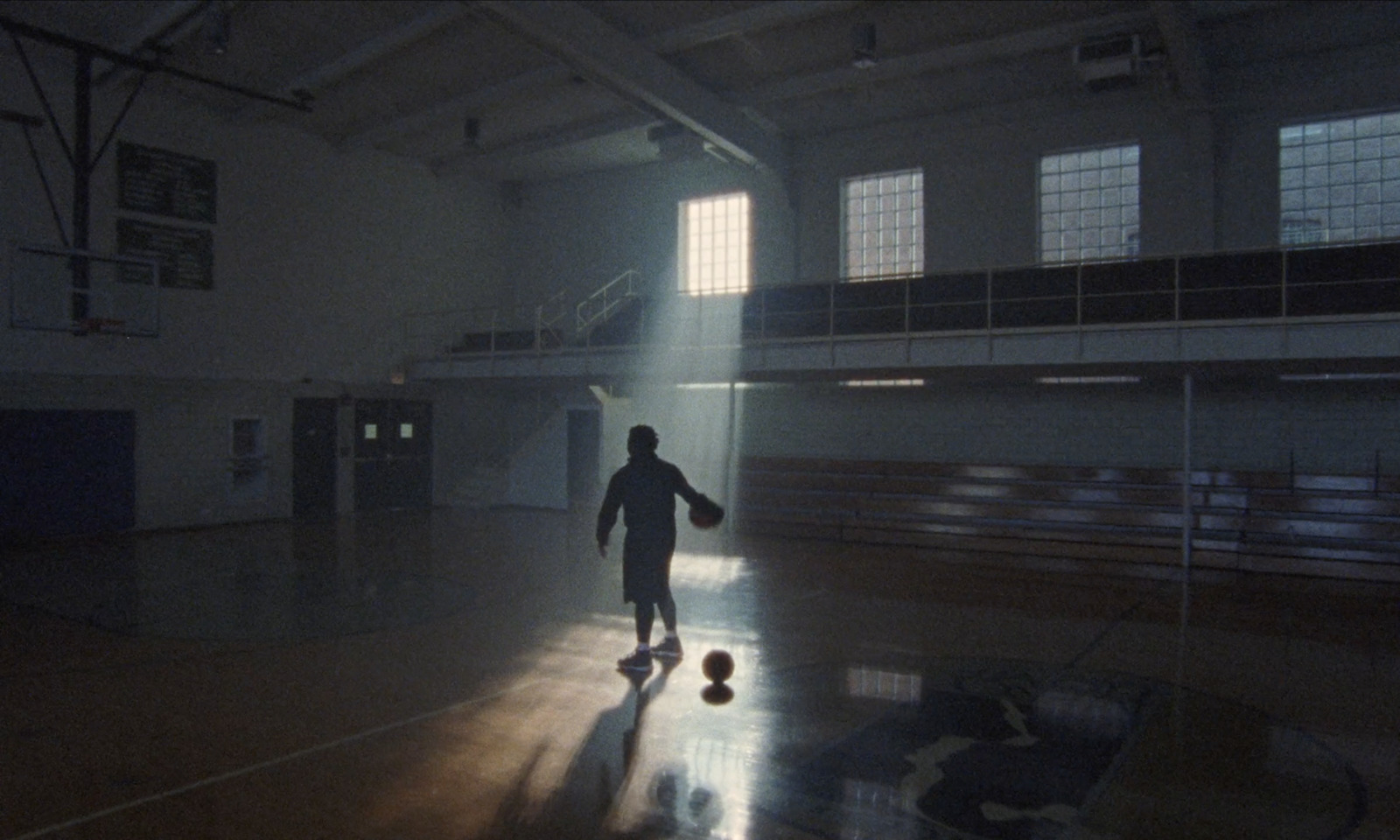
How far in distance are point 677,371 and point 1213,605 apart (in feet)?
26.6

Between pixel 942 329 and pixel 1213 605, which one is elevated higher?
pixel 942 329

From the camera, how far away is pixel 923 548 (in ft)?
46.7

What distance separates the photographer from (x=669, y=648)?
7.21m

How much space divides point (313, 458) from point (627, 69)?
9.35 m

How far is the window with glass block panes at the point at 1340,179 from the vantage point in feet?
44.1

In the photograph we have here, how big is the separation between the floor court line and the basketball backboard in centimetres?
963

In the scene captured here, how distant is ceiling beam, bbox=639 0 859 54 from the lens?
1277cm

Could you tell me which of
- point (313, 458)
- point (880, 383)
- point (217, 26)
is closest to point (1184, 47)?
point (880, 383)

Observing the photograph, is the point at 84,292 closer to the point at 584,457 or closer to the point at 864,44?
the point at 584,457

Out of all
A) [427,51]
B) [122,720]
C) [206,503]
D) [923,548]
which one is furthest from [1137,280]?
[206,503]

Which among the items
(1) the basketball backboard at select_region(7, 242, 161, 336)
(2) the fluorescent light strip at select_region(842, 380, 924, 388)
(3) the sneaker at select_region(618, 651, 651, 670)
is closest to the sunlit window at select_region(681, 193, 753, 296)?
(2) the fluorescent light strip at select_region(842, 380, 924, 388)

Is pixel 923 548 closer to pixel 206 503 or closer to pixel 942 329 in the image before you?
pixel 942 329

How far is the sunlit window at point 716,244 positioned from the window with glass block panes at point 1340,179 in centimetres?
885

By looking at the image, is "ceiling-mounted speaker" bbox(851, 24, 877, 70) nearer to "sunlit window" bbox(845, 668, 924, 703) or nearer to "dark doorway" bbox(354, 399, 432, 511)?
"sunlit window" bbox(845, 668, 924, 703)
